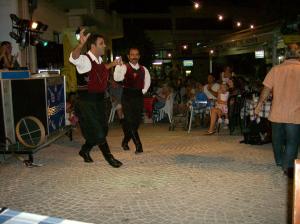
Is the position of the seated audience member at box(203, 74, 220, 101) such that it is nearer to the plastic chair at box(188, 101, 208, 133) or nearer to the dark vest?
the plastic chair at box(188, 101, 208, 133)

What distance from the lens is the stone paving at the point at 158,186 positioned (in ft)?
15.3

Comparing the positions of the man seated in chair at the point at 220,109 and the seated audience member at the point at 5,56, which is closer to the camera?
the seated audience member at the point at 5,56

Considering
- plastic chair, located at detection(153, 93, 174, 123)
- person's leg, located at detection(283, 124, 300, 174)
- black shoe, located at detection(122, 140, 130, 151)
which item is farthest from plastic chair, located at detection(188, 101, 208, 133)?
person's leg, located at detection(283, 124, 300, 174)

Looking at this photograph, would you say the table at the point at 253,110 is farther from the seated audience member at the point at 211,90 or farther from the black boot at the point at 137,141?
the black boot at the point at 137,141

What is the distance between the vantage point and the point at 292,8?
1773 cm

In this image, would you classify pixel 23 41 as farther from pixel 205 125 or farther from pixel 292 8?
pixel 292 8

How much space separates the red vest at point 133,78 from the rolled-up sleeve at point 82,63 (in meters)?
1.10

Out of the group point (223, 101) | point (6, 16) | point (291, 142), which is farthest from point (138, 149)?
point (6, 16)

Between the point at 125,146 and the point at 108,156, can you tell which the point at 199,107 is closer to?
the point at 125,146

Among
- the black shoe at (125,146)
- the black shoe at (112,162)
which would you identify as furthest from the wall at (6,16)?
the black shoe at (112,162)

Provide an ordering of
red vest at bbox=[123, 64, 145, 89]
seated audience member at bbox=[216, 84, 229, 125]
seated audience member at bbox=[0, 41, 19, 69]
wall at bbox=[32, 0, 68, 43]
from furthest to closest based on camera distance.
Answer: wall at bbox=[32, 0, 68, 43], seated audience member at bbox=[216, 84, 229, 125], seated audience member at bbox=[0, 41, 19, 69], red vest at bbox=[123, 64, 145, 89]

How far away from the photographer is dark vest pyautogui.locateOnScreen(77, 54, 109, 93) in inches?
249

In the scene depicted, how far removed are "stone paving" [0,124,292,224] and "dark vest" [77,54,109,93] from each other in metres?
1.26

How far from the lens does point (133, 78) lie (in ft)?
23.7
